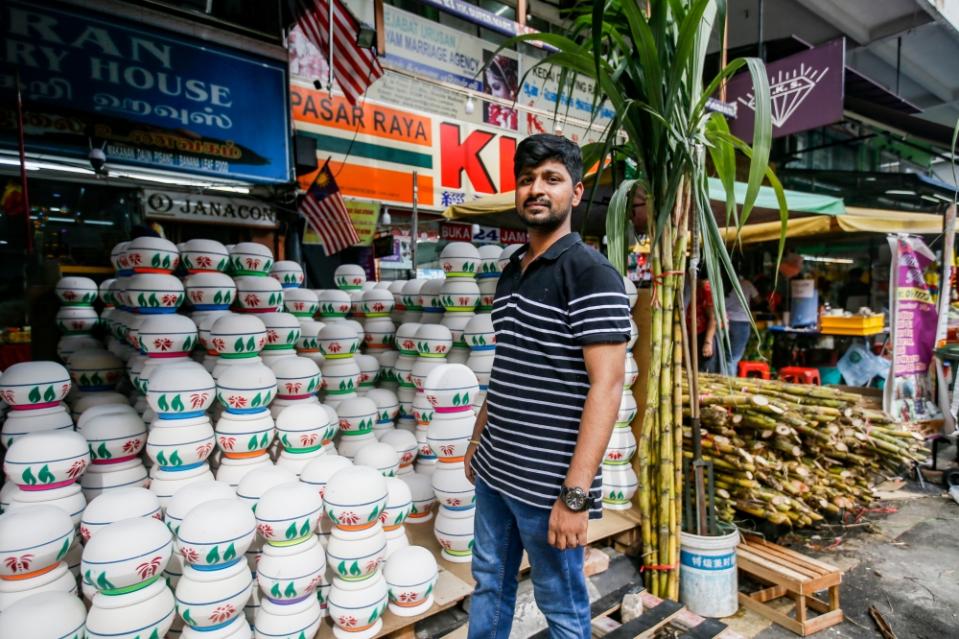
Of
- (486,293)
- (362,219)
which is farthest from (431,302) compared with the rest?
(362,219)

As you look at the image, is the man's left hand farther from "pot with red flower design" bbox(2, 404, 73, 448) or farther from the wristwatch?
"pot with red flower design" bbox(2, 404, 73, 448)

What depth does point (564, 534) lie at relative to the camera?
59.5 inches

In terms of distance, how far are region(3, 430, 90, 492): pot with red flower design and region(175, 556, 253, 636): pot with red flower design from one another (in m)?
0.60

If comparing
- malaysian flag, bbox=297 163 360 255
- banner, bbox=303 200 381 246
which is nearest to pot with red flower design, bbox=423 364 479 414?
malaysian flag, bbox=297 163 360 255

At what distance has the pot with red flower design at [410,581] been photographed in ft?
7.01

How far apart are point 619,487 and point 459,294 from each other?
1.58 meters

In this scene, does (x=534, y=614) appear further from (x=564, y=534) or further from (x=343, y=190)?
(x=343, y=190)

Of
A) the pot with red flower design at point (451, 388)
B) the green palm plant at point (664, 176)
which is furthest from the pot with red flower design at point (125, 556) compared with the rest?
the green palm plant at point (664, 176)

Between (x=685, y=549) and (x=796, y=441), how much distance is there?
4.77 feet

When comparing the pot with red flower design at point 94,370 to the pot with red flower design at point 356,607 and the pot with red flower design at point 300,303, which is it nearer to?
the pot with red flower design at point 300,303

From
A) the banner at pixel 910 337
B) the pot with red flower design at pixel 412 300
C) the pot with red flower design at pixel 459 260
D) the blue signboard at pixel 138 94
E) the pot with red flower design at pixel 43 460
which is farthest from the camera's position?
the banner at pixel 910 337

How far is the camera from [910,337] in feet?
16.5

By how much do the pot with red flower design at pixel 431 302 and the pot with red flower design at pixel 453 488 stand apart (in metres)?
1.06

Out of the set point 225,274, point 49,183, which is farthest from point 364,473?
point 49,183
